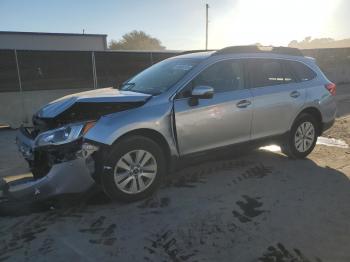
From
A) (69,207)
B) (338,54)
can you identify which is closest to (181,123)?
(69,207)

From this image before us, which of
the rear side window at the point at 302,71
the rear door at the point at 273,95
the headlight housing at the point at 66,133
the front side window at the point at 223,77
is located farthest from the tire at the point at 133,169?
the rear side window at the point at 302,71

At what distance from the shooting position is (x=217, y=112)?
538cm

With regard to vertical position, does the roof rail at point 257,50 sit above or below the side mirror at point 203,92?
above

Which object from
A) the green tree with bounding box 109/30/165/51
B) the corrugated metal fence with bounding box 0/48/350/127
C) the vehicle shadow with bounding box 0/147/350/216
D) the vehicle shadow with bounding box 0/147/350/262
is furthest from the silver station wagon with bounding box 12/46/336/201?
the green tree with bounding box 109/30/165/51

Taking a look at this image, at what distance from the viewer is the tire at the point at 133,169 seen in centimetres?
455

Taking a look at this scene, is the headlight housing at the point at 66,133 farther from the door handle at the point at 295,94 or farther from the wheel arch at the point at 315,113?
the wheel arch at the point at 315,113

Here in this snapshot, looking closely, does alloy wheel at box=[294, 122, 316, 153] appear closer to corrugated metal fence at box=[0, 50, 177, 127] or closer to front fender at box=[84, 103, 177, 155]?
front fender at box=[84, 103, 177, 155]

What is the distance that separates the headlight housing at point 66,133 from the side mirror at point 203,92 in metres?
1.32

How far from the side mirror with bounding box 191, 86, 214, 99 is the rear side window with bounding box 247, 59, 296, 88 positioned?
1.06m

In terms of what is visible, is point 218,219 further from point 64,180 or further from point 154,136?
point 64,180

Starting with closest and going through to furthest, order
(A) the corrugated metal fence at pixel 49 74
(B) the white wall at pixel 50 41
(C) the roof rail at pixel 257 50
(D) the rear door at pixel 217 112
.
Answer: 1. (D) the rear door at pixel 217 112
2. (C) the roof rail at pixel 257 50
3. (A) the corrugated metal fence at pixel 49 74
4. (B) the white wall at pixel 50 41

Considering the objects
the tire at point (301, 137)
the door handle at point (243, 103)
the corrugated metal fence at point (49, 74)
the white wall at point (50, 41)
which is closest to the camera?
the door handle at point (243, 103)

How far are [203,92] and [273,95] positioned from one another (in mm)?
1519

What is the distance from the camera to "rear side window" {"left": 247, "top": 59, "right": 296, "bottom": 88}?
233 inches
